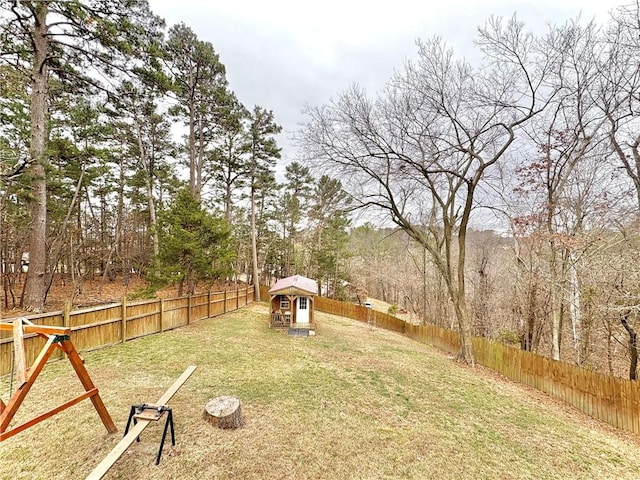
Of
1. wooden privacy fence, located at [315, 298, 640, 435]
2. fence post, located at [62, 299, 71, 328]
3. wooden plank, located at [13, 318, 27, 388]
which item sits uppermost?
wooden plank, located at [13, 318, 27, 388]

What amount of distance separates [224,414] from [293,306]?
21.5 ft

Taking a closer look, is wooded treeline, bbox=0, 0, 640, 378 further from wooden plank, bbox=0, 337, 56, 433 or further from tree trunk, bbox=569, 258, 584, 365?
wooden plank, bbox=0, 337, 56, 433

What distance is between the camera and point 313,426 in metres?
4.18

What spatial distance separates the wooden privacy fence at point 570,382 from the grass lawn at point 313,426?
34cm

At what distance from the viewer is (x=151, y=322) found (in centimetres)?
821

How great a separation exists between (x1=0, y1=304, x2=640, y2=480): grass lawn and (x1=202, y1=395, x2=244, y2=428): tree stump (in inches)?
4.1

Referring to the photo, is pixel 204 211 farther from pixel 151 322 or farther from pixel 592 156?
pixel 592 156

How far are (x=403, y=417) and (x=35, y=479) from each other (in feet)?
15.1

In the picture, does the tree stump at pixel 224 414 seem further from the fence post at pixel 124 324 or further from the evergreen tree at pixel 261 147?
the evergreen tree at pixel 261 147

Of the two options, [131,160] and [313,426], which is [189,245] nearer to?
[313,426]

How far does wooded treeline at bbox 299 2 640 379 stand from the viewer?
284 inches

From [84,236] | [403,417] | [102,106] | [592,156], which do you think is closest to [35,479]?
[403,417]

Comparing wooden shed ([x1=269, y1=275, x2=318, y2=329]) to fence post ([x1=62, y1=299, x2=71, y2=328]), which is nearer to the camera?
fence post ([x1=62, y1=299, x2=71, y2=328])

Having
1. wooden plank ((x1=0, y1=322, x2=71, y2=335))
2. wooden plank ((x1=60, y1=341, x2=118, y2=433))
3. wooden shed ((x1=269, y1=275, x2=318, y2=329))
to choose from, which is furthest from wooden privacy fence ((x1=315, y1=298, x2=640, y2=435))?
wooden plank ((x1=0, y1=322, x2=71, y2=335))
